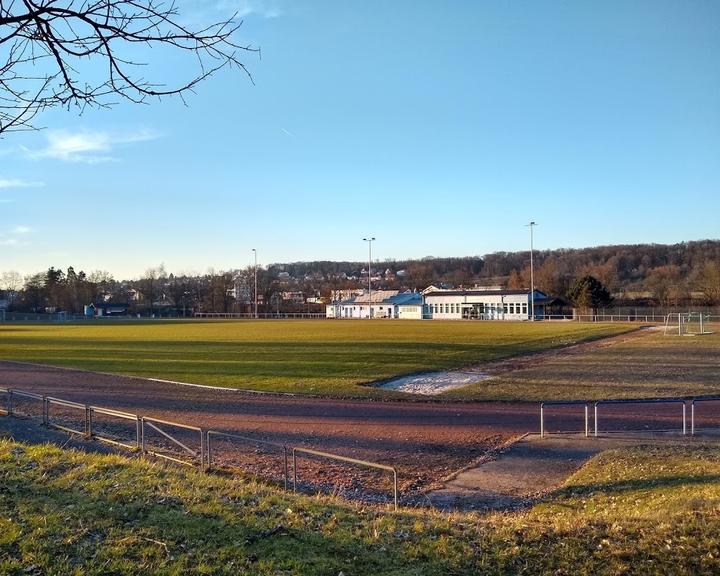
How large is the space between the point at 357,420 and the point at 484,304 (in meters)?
92.1

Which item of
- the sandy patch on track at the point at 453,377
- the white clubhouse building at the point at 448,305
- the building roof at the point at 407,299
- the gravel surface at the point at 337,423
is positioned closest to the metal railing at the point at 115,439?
the gravel surface at the point at 337,423

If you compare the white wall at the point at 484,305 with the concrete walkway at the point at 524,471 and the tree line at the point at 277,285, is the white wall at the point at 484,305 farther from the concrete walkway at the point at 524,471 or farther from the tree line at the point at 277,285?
the concrete walkway at the point at 524,471

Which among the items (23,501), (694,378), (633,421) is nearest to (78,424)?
(23,501)

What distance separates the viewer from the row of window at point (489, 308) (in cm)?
9942

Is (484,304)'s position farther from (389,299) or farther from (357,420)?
(357,420)

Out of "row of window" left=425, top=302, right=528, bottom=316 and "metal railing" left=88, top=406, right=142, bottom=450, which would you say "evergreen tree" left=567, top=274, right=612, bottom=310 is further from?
"metal railing" left=88, top=406, right=142, bottom=450

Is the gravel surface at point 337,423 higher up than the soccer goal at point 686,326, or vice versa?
the gravel surface at point 337,423

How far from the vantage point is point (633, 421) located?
14.8 meters

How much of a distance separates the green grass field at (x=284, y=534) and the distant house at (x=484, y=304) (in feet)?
304

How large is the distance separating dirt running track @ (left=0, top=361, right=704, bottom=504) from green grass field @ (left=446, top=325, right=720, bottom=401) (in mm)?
2545

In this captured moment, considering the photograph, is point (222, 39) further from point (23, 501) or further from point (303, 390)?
point (303, 390)

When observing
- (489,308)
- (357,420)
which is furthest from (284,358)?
(489,308)

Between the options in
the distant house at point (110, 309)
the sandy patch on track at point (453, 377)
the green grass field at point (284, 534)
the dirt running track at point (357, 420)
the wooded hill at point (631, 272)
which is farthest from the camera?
the distant house at point (110, 309)

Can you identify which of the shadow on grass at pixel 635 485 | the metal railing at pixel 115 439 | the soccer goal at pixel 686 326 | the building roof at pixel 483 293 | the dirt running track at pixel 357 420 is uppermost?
the building roof at pixel 483 293
